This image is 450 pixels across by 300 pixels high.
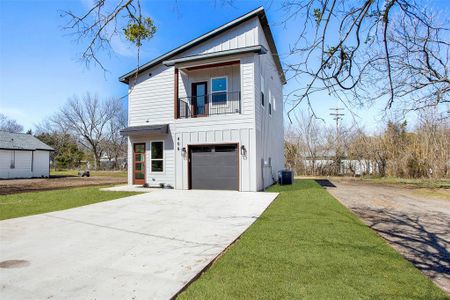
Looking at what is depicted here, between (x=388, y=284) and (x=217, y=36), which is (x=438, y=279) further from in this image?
(x=217, y=36)

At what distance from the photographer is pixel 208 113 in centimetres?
1347

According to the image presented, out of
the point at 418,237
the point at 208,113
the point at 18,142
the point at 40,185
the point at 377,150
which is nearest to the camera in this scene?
the point at 418,237

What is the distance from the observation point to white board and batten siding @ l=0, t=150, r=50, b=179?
24312 millimetres

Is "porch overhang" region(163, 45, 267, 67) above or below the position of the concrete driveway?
above

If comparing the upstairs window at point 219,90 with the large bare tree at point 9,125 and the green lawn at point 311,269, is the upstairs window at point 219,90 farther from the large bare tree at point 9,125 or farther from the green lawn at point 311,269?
the large bare tree at point 9,125

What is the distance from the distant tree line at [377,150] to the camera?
1867 cm

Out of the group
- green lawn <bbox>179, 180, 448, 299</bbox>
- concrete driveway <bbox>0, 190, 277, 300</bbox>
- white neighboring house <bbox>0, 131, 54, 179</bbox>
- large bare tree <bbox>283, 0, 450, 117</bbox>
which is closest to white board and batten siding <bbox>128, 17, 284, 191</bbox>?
concrete driveway <bbox>0, 190, 277, 300</bbox>

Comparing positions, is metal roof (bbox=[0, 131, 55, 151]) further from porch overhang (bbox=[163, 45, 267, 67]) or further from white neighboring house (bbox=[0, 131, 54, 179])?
porch overhang (bbox=[163, 45, 267, 67])

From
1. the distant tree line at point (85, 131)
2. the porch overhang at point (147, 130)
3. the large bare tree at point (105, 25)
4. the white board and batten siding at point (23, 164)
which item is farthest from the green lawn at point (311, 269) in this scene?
the distant tree line at point (85, 131)

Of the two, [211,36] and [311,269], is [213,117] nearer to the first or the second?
[211,36]

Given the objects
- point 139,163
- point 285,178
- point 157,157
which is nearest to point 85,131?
point 139,163

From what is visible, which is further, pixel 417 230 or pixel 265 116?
pixel 265 116

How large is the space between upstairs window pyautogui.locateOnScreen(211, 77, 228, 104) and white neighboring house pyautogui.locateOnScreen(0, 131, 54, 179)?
21891mm

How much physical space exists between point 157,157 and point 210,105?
155 inches
